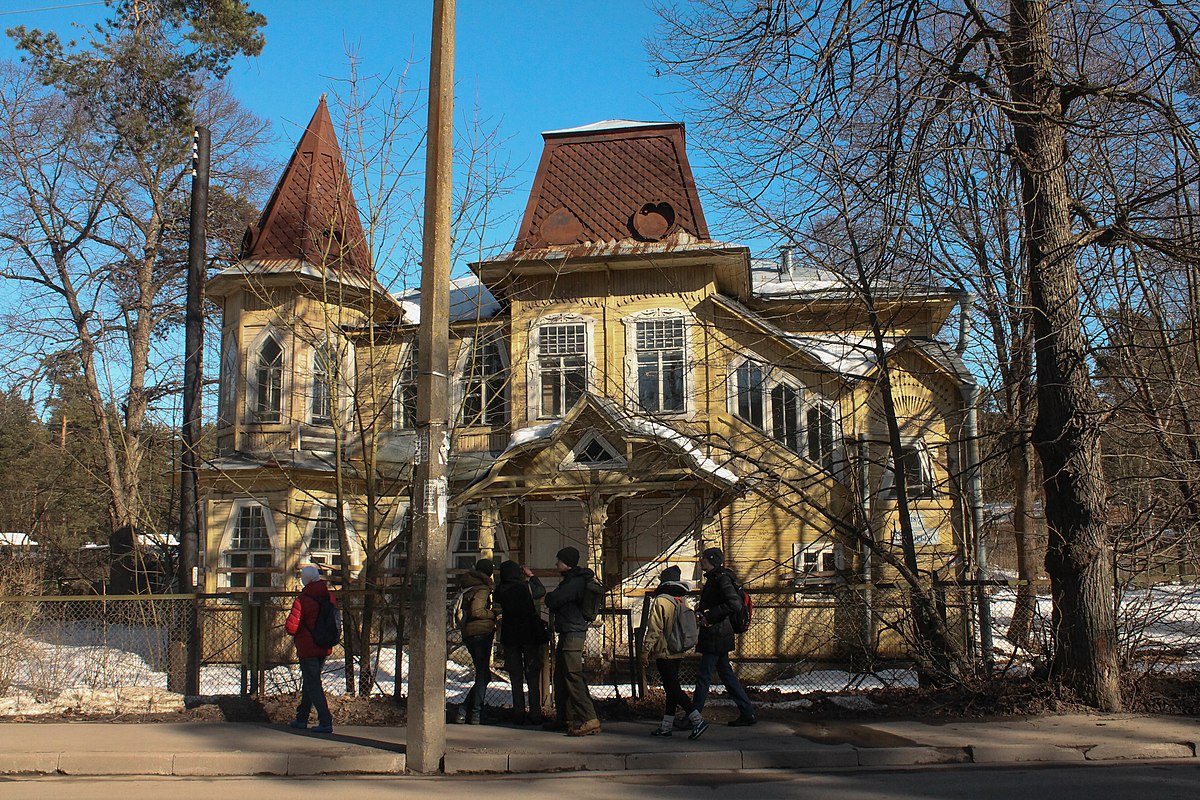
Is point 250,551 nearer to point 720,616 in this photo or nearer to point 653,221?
point 653,221

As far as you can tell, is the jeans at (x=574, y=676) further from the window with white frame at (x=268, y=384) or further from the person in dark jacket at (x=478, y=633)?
the window with white frame at (x=268, y=384)

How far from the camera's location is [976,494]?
14.7 meters

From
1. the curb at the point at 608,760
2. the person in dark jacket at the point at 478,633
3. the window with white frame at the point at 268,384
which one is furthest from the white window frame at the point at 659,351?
the curb at the point at 608,760

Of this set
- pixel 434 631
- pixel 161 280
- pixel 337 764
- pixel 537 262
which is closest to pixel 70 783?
pixel 337 764

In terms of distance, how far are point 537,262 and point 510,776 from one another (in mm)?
11026

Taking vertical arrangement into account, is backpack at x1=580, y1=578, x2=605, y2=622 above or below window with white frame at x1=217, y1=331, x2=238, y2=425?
below

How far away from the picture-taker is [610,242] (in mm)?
17812

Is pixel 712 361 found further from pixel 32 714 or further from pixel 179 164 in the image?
pixel 179 164

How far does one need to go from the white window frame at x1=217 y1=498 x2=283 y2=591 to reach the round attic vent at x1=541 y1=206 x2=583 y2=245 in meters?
7.20

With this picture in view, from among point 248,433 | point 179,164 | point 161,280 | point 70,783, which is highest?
point 179,164

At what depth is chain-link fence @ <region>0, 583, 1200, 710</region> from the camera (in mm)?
10148

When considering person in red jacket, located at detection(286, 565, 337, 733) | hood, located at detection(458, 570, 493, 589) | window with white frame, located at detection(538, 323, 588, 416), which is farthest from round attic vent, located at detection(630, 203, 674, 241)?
person in red jacket, located at detection(286, 565, 337, 733)

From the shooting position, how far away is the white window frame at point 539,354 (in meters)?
17.7

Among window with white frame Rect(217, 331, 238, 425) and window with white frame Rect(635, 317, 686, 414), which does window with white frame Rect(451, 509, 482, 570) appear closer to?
window with white frame Rect(635, 317, 686, 414)
